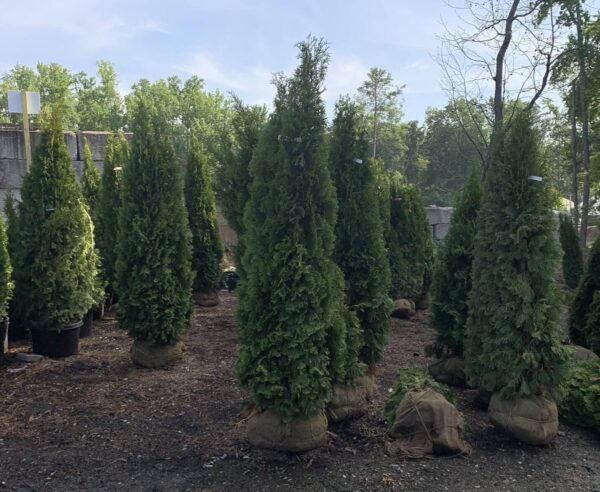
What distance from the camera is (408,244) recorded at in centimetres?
873

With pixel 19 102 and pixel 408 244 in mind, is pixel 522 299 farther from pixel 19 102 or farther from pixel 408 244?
pixel 19 102

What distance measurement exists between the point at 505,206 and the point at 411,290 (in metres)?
4.80

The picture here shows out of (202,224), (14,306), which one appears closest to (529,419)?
(14,306)

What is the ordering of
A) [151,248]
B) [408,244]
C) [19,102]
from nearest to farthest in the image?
[151,248]
[19,102]
[408,244]

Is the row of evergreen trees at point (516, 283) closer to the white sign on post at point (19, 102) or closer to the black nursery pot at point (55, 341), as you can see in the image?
the black nursery pot at point (55, 341)

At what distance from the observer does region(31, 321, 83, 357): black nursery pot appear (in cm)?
561

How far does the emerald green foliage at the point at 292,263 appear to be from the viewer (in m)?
3.38

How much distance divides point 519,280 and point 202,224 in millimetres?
5950

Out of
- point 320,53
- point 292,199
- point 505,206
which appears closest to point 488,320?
point 505,206

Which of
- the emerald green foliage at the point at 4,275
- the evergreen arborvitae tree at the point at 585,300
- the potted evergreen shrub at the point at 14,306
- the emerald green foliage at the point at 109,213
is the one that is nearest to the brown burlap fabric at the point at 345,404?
the evergreen arborvitae tree at the point at 585,300

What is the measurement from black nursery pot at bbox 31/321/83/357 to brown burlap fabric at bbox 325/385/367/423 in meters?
3.22

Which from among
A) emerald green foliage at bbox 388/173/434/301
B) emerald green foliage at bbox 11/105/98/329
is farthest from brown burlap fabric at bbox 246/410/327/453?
emerald green foliage at bbox 388/173/434/301

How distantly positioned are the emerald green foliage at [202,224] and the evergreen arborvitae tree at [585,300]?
5281mm

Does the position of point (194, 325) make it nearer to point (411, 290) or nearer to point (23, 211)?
point (23, 211)
